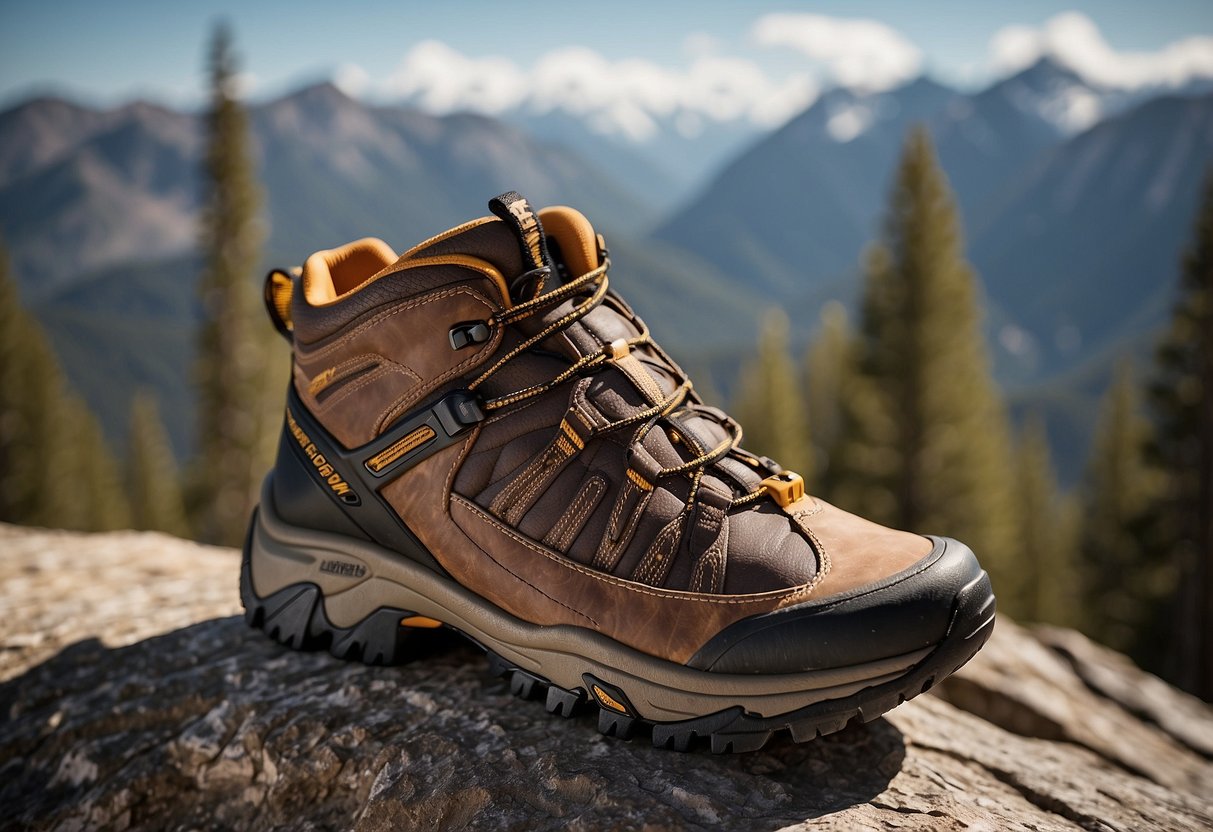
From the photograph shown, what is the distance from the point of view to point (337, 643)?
229 cm

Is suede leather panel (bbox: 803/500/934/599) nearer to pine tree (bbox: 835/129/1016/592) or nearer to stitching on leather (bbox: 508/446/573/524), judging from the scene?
stitching on leather (bbox: 508/446/573/524)

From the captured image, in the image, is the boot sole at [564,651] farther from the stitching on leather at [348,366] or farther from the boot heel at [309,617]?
the stitching on leather at [348,366]

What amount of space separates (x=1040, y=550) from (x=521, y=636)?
31905 mm

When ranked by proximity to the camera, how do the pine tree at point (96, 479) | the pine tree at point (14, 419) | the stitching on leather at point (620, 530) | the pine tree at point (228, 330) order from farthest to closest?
the pine tree at point (96, 479)
the pine tree at point (14, 419)
the pine tree at point (228, 330)
the stitching on leather at point (620, 530)

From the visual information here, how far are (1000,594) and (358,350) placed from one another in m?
21.6

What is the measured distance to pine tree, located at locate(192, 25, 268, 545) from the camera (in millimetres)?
21906

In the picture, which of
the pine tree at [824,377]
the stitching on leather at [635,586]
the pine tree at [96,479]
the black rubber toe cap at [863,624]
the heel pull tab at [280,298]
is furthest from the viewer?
the pine tree at [824,377]

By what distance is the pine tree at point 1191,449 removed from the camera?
59.6ft

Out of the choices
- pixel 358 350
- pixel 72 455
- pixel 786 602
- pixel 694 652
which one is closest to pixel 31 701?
pixel 358 350

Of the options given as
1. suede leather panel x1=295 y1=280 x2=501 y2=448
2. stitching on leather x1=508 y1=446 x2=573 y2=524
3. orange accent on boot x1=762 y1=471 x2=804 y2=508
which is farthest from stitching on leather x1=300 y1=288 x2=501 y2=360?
orange accent on boot x1=762 y1=471 x2=804 y2=508

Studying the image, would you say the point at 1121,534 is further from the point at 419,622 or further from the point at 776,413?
the point at 419,622

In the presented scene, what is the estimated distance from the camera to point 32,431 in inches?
1188

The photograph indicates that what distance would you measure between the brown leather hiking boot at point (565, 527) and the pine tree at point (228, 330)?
21.8 meters

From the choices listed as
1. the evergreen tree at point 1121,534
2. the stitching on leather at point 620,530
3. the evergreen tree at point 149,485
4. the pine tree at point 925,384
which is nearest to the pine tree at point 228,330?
the pine tree at point 925,384
